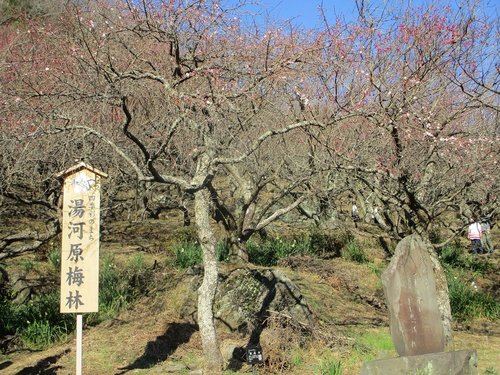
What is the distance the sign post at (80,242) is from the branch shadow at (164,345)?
4.03 ft

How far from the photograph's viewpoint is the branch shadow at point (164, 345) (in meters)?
7.82

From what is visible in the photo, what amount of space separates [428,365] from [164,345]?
3948 mm

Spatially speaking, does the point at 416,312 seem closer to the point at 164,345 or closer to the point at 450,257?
the point at 164,345

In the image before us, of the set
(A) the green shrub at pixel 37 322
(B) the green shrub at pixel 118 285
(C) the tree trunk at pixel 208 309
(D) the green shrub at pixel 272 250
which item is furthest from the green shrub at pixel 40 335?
(D) the green shrub at pixel 272 250

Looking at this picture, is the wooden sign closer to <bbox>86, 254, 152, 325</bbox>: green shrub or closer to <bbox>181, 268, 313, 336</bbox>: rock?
<bbox>181, 268, 313, 336</bbox>: rock

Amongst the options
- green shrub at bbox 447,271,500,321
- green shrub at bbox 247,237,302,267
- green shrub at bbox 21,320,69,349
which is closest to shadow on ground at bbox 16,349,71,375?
green shrub at bbox 21,320,69,349

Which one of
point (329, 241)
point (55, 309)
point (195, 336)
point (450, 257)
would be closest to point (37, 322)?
point (55, 309)

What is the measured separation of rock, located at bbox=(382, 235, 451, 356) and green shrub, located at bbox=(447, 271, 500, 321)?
5215mm

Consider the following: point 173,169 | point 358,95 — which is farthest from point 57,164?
point 358,95

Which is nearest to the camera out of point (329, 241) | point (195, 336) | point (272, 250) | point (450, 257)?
point (195, 336)

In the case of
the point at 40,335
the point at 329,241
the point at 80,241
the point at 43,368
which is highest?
the point at 329,241

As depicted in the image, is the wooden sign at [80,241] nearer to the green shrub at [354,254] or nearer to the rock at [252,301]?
the rock at [252,301]

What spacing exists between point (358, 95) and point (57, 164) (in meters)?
4.67

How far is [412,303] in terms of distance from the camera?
6.29 metres
